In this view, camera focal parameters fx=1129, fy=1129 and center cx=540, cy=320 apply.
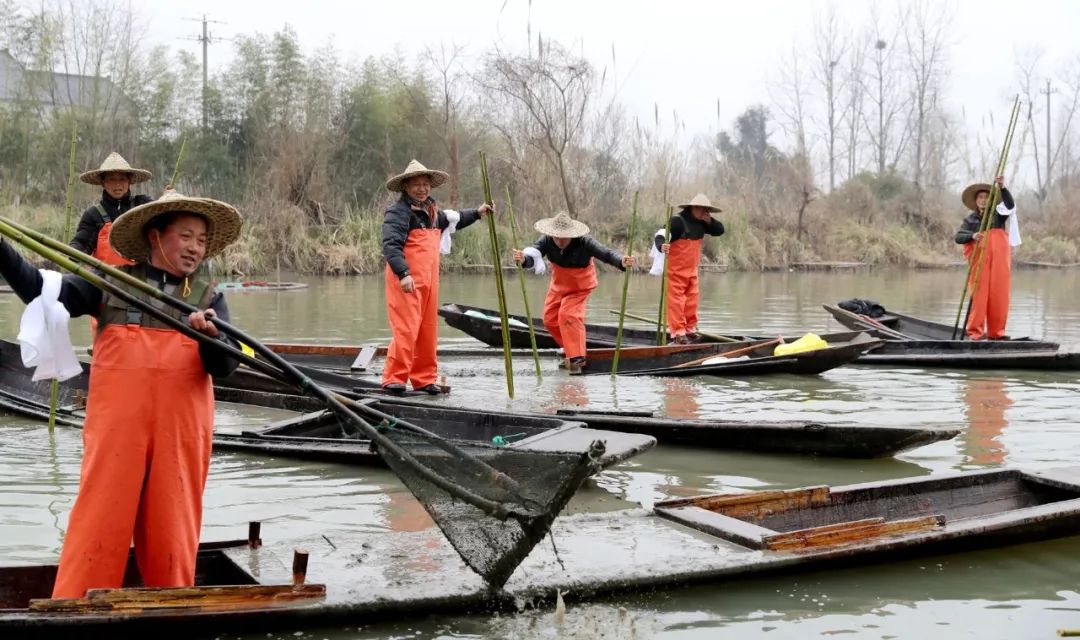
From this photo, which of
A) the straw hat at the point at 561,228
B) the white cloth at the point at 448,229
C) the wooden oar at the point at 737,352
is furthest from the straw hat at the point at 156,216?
the wooden oar at the point at 737,352

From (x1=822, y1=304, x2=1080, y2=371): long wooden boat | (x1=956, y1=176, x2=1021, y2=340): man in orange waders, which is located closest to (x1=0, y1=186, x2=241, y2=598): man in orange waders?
(x1=822, y1=304, x2=1080, y2=371): long wooden boat

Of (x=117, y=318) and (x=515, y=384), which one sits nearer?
(x=117, y=318)

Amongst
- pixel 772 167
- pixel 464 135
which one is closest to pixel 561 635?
pixel 464 135

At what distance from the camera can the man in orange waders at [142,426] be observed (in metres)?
3.14

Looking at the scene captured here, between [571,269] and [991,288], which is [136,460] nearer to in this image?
[571,269]

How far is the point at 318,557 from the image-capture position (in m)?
3.75

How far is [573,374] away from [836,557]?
17.3 ft

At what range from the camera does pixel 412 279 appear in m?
7.03

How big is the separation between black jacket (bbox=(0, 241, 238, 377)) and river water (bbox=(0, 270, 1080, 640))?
797 mm

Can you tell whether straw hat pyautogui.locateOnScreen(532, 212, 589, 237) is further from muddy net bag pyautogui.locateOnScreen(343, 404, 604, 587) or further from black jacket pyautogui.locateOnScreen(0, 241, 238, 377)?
black jacket pyautogui.locateOnScreen(0, 241, 238, 377)

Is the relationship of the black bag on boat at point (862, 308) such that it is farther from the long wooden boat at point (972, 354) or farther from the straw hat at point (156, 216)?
the straw hat at point (156, 216)

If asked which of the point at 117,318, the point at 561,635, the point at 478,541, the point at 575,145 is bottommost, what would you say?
the point at 561,635

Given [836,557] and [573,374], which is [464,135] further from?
[836,557]

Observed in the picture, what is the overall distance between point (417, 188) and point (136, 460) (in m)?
4.24
